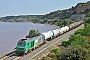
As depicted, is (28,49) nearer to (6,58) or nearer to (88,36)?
(6,58)

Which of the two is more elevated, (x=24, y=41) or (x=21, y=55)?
(x=24, y=41)

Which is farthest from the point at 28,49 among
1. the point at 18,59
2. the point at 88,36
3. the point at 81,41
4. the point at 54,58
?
the point at 88,36

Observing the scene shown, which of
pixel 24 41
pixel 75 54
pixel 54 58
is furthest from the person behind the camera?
pixel 24 41

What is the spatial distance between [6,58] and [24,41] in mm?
3865

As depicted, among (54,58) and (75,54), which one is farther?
(54,58)

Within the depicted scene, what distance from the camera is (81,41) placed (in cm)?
3891

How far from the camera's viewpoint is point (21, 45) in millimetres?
33250

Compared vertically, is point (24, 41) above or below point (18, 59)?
above

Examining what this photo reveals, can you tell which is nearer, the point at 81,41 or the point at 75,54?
the point at 75,54

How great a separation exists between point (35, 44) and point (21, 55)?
16.4 feet

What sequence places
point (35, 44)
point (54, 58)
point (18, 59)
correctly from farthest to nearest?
1. point (35, 44)
2. point (18, 59)
3. point (54, 58)

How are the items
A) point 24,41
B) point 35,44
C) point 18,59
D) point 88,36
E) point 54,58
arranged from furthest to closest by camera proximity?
point 88,36
point 35,44
point 24,41
point 18,59
point 54,58

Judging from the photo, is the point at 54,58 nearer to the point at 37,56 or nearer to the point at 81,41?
the point at 37,56

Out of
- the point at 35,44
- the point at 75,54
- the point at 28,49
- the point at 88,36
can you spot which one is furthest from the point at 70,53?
the point at 88,36
